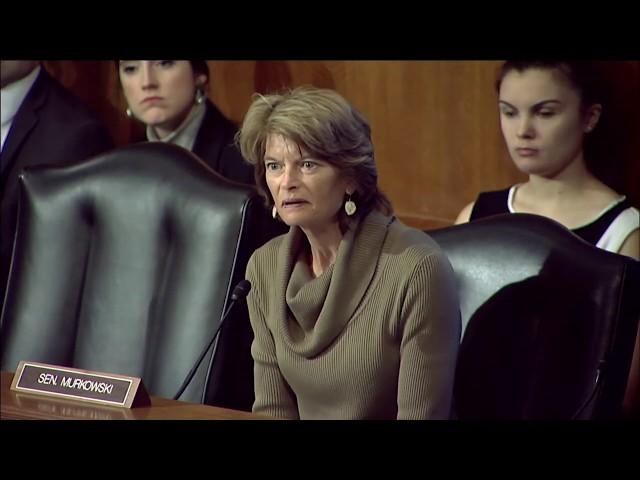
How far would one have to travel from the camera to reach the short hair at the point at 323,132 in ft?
6.23

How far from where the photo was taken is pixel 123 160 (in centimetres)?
231

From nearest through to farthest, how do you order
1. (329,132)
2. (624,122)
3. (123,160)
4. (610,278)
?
(610,278) → (329,132) → (123,160) → (624,122)

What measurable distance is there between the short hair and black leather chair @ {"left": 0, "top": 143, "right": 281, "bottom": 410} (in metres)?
0.20

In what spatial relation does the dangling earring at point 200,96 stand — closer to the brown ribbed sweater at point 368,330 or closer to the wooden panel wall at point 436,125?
the wooden panel wall at point 436,125

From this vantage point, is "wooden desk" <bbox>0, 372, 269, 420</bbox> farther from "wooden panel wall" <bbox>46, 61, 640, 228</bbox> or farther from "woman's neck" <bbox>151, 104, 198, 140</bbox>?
"woman's neck" <bbox>151, 104, 198, 140</bbox>

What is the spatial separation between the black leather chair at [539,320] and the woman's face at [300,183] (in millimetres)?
229

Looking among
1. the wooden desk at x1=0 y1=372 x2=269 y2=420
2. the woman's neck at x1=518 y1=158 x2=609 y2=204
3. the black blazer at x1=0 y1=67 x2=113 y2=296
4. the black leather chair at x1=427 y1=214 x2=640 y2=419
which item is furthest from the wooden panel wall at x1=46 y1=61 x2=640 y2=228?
the wooden desk at x1=0 y1=372 x2=269 y2=420

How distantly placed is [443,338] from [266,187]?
1.42 feet

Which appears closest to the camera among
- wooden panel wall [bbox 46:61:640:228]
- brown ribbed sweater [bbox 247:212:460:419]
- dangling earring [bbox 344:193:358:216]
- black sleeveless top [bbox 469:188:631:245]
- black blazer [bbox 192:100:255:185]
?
brown ribbed sweater [bbox 247:212:460:419]

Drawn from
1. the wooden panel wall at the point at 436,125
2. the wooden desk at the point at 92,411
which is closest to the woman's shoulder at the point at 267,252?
the wooden desk at the point at 92,411

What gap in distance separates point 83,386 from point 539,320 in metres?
0.74

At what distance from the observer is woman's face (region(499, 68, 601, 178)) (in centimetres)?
245

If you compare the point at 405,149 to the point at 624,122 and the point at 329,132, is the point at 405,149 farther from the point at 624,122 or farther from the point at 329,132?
the point at 329,132
